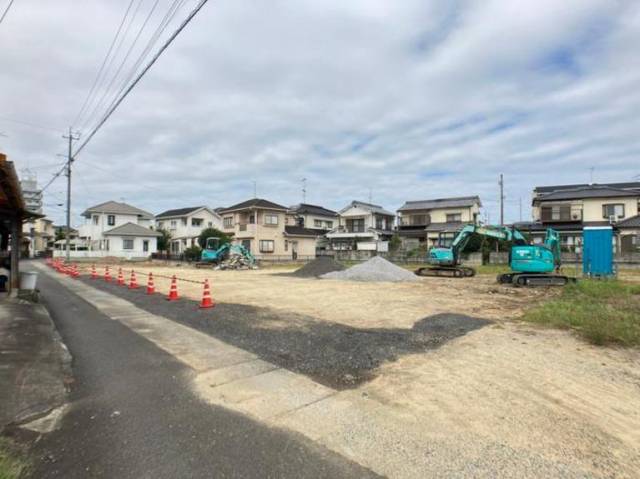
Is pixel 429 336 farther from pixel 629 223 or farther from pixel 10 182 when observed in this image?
pixel 629 223

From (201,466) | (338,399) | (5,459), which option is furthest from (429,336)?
(5,459)

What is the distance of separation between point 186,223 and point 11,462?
51316 millimetres

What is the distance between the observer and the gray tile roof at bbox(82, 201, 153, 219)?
48.5 meters

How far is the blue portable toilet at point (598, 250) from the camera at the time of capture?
1684 cm

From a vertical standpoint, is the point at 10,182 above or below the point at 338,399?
above

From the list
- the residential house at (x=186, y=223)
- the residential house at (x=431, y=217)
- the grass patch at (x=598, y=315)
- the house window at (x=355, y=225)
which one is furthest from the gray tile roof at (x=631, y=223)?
the residential house at (x=186, y=223)

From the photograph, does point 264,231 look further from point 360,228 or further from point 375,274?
point 375,274

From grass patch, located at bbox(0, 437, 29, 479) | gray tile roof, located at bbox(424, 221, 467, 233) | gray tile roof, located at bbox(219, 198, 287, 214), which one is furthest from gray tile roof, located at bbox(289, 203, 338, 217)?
grass patch, located at bbox(0, 437, 29, 479)

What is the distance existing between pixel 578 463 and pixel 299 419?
2.29 meters

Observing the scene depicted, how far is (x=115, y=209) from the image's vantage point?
49.5 meters

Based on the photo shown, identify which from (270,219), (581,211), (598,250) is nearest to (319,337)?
(598,250)

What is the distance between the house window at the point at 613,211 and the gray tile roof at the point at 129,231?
49254 millimetres

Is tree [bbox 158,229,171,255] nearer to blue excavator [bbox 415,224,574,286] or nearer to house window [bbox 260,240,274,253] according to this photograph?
house window [bbox 260,240,274,253]

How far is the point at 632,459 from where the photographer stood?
2.92 metres
